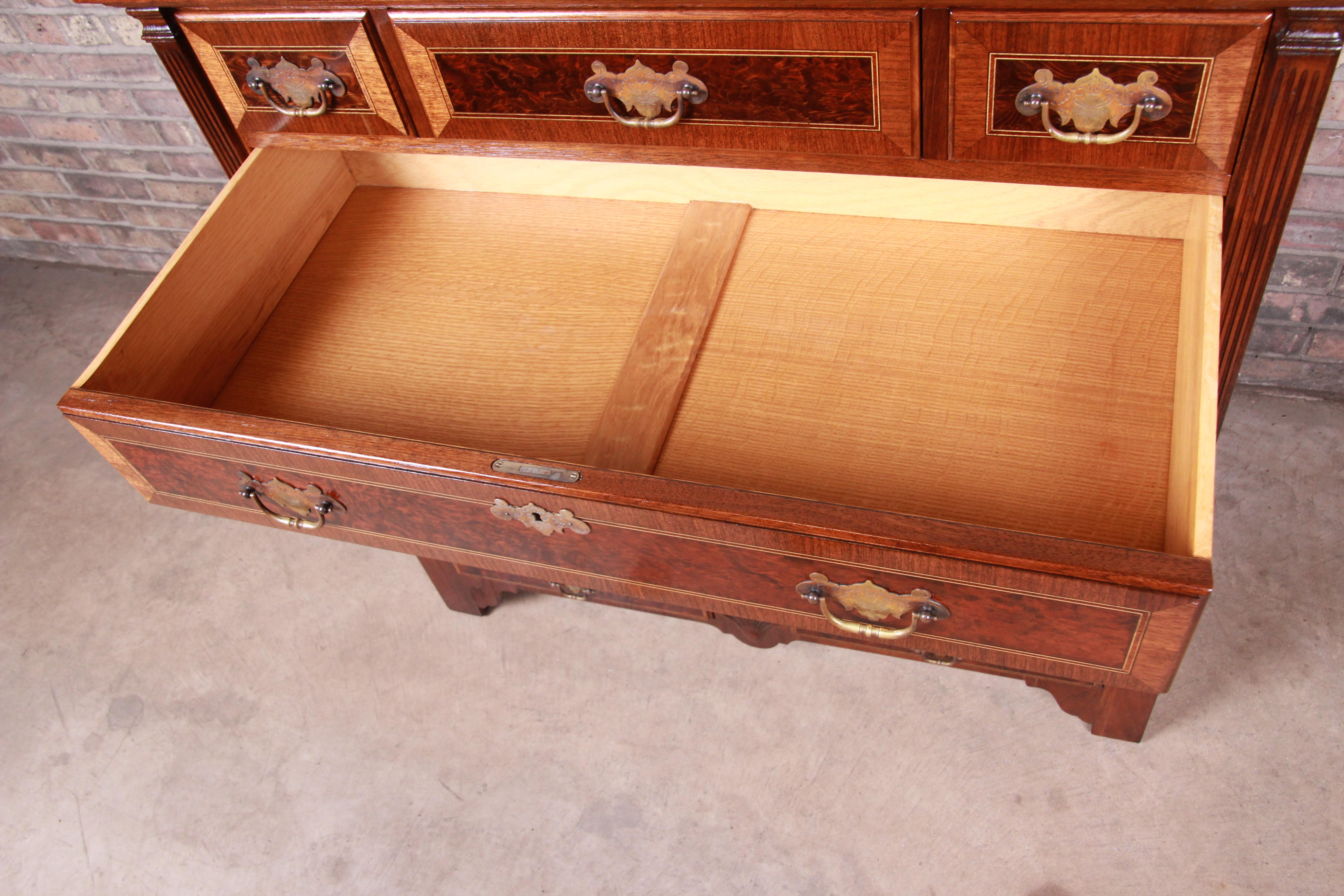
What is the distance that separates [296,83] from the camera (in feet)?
3.66

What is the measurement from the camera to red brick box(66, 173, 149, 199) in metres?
1.97

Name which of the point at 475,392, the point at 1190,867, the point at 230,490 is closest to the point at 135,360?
the point at 230,490

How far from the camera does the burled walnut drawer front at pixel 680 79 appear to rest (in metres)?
0.90

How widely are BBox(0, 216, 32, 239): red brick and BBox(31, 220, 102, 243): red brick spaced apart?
0.06ft

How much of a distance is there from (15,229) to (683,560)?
201 cm

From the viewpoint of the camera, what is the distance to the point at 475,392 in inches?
45.9

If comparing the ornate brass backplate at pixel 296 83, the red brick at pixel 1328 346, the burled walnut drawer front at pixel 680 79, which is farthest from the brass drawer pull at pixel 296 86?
the red brick at pixel 1328 346

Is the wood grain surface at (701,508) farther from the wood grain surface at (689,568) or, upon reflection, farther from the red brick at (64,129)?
the red brick at (64,129)

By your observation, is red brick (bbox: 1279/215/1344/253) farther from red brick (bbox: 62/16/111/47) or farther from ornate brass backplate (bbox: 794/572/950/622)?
red brick (bbox: 62/16/111/47)

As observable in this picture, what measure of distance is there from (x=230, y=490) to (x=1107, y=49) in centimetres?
94

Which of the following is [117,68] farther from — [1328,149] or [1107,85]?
[1328,149]

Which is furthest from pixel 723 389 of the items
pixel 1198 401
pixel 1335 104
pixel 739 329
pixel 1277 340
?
pixel 1277 340

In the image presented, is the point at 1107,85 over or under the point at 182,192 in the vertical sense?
over

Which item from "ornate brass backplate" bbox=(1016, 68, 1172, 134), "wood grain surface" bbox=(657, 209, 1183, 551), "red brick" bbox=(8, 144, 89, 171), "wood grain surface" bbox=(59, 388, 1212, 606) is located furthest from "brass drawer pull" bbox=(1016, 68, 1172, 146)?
"red brick" bbox=(8, 144, 89, 171)
